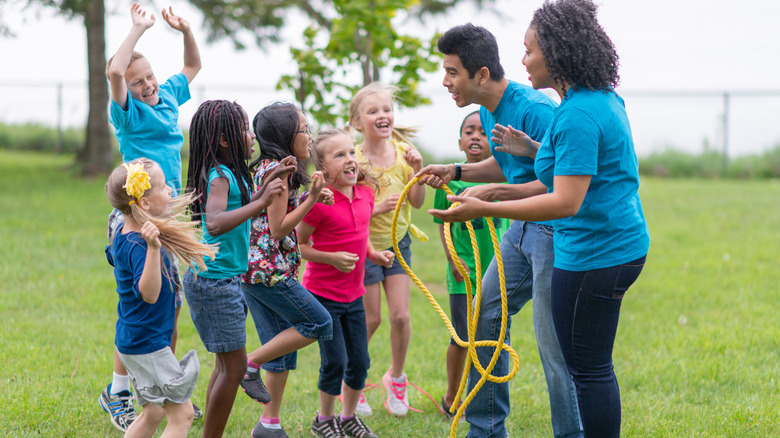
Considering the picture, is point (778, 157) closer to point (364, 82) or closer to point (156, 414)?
A: point (364, 82)

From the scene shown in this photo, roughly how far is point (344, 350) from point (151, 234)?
1.41 meters

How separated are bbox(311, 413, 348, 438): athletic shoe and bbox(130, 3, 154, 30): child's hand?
229 cm

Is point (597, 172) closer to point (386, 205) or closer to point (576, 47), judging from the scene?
point (576, 47)

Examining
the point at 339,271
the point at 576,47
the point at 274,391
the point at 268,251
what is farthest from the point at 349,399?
the point at 576,47

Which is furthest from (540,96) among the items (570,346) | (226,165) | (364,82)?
(364,82)

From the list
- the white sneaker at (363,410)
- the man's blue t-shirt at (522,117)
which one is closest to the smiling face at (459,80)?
the man's blue t-shirt at (522,117)

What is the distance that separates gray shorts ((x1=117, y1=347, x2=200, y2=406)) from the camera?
9.62 ft

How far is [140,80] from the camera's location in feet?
12.5

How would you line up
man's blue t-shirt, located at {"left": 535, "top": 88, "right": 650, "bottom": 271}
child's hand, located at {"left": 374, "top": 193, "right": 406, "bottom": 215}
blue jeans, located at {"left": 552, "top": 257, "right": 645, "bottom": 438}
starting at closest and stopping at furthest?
man's blue t-shirt, located at {"left": 535, "top": 88, "right": 650, "bottom": 271} < blue jeans, located at {"left": 552, "top": 257, "right": 645, "bottom": 438} < child's hand, located at {"left": 374, "top": 193, "right": 406, "bottom": 215}

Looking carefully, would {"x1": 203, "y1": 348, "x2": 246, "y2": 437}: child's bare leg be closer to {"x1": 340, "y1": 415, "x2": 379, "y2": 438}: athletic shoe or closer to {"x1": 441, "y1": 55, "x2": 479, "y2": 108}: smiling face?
{"x1": 340, "y1": 415, "x2": 379, "y2": 438}: athletic shoe

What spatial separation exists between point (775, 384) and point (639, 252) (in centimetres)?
237

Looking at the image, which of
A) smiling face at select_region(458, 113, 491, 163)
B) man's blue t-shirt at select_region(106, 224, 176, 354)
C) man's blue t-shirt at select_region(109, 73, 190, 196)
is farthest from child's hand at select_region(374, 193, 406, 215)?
man's blue t-shirt at select_region(106, 224, 176, 354)

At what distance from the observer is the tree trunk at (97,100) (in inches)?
504

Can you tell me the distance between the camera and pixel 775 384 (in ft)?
14.6
